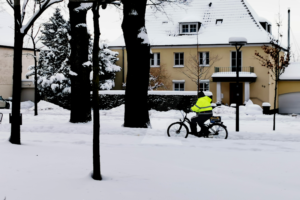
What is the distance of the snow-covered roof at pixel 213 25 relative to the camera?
35.9 m

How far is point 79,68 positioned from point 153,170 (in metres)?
9.22

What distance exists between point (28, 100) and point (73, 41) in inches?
1018

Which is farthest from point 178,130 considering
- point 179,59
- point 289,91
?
point 289,91

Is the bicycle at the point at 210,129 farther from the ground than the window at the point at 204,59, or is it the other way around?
the window at the point at 204,59

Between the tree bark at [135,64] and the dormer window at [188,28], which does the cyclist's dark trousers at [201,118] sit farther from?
the dormer window at [188,28]

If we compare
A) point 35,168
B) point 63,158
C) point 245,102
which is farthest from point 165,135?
point 245,102

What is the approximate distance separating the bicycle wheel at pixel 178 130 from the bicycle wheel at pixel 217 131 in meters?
0.77

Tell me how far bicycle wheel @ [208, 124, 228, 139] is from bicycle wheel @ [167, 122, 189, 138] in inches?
30.2

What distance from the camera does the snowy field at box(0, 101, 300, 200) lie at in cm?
593

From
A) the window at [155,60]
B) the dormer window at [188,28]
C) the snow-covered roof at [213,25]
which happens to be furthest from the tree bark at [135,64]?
the dormer window at [188,28]

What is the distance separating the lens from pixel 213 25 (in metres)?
37.5

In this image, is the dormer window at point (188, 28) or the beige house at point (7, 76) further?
the beige house at point (7, 76)

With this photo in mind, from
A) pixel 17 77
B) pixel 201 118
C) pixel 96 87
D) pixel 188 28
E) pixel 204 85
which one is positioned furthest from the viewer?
pixel 188 28

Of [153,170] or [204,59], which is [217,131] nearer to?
[153,170]
